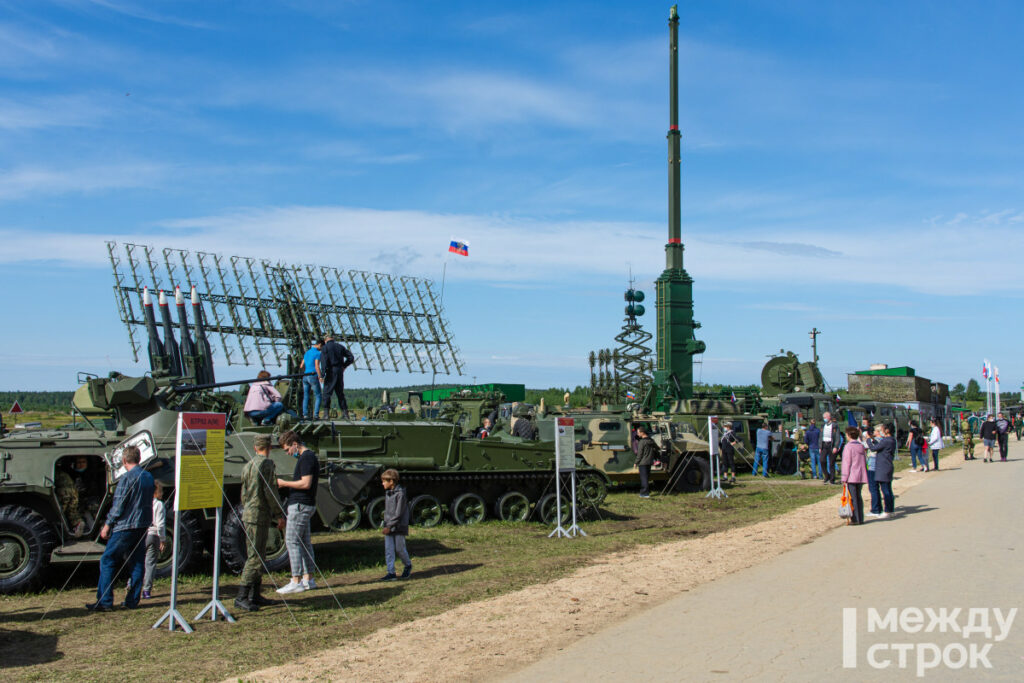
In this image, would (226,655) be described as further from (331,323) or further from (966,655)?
(331,323)

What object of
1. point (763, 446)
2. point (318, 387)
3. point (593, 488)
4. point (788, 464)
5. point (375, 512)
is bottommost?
point (788, 464)

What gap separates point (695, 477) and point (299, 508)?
1349 centimetres

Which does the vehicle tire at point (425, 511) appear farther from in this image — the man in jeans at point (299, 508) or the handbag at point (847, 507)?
Answer: the handbag at point (847, 507)

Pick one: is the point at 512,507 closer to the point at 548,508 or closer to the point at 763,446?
the point at 548,508

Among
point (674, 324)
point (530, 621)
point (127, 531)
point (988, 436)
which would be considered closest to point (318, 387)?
point (127, 531)

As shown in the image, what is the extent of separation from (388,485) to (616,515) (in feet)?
22.5

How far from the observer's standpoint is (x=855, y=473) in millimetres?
13633

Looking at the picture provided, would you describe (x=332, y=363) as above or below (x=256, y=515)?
above

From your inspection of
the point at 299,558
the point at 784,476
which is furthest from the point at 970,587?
the point at 784,476

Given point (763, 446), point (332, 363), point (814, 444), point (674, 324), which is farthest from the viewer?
point (674, 324)

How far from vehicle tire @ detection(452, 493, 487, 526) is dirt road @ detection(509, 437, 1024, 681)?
541 cm

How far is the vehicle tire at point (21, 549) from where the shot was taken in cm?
916

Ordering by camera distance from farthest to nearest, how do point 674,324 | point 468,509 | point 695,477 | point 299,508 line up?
point 674,324, point 695,477, point 468,509, point 299,508

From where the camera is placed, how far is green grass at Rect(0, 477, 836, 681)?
6.83 metres
